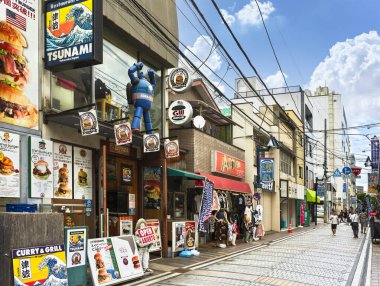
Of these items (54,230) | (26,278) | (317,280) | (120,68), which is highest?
(120,68)

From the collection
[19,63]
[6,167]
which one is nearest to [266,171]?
[19,63]

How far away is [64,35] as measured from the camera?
9.93 metres

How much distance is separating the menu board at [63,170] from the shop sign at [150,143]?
2722mm

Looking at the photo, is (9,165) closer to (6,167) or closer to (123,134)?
(6,167)

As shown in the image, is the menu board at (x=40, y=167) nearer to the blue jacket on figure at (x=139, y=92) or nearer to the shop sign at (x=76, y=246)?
the shop sign at (x=76, y=246)

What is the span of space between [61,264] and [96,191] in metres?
4.53

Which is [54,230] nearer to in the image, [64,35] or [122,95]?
[64,35]

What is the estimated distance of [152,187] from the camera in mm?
15383

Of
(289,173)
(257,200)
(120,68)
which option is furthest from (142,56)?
(289,173)

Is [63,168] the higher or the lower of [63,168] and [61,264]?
the higher

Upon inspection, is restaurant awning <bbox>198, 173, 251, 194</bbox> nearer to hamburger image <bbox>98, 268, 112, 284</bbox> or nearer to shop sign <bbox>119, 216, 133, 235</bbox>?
shop sign <bbox>119, 216, 133, 235</bbox>

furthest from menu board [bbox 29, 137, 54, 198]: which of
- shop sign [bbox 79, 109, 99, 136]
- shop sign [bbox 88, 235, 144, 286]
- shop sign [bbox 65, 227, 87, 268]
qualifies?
shop sign [bbox 88, 235, 144, 286]

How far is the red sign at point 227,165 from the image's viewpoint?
20036 mm

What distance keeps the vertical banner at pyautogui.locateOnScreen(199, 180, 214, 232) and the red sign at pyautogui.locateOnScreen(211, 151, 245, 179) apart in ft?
10.3
